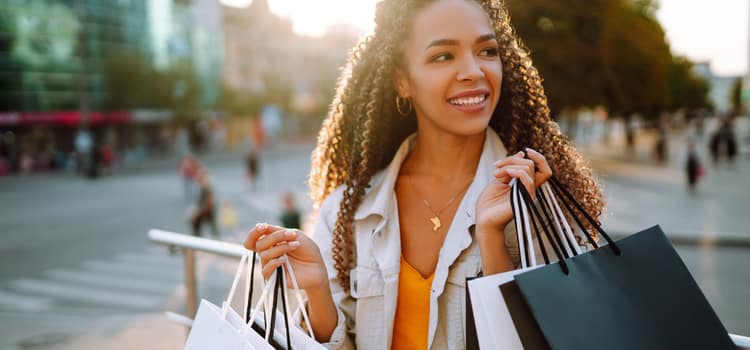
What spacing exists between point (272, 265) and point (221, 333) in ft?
0.80

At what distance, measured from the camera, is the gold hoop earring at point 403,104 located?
2.23 meters

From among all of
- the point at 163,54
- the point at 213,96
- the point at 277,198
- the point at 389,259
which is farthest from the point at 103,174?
the point at 389,259

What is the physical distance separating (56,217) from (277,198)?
6457 millimetres

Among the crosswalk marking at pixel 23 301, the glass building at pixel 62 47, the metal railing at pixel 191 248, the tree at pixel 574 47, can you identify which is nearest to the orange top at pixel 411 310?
the metal railing at pixel 191 248

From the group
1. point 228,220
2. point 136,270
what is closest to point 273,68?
point 228,220

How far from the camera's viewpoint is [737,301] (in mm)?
7781

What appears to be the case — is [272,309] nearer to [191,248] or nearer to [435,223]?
[435,223]

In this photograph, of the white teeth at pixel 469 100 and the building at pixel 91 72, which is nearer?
the white teeth at pixel 469 100

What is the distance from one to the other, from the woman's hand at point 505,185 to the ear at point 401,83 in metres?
0.58

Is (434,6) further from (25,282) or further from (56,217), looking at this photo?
(56,217)

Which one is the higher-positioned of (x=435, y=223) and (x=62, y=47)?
(x=62, y=47)

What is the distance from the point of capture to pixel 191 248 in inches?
152

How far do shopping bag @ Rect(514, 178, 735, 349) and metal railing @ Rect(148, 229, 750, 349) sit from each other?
77.4 inches

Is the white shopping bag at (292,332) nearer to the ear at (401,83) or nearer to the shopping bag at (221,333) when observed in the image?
the shopping bag at (221,333)
